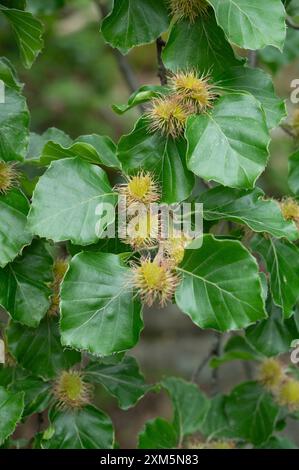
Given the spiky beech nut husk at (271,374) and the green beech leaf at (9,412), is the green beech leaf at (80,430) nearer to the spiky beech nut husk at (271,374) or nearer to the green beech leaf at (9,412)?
the green beech leaf at (9,412)

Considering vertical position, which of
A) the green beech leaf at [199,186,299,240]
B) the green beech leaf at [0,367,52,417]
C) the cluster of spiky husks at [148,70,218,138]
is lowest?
the green beech leaf at [0,367,52,417]

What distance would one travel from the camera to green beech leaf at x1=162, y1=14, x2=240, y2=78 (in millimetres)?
1205

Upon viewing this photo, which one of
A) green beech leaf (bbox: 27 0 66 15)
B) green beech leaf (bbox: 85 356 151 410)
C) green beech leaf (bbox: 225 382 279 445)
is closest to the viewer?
green beech leaf (bbox: 85 356 151 410)

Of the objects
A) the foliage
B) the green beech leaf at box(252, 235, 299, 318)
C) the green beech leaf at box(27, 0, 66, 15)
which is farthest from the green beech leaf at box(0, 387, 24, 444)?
the green beech leaf at box(27, 0, 66, 15)

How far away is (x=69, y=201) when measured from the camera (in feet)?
3.55

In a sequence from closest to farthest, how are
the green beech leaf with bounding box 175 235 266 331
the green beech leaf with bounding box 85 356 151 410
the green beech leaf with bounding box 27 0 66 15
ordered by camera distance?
the green beech leaf with bounding box 175 235 266 331
the green beech leaf with bounding box 85 356 151 410
the green beech leaf with bounding box 27 0 66 15

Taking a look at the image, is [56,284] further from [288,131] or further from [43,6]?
[43,6]

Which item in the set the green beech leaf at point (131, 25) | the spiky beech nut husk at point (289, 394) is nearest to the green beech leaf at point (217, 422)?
the spiky beech nut husk at point (289, 394)

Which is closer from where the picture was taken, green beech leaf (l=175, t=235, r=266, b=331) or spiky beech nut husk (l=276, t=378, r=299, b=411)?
green beech leaf (l=175, t=235, r=266, b=331)

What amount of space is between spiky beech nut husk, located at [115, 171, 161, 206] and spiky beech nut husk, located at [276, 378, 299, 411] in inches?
29.5

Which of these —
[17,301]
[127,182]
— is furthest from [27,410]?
[127,182]

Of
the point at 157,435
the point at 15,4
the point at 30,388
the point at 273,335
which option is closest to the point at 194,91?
the point at 15,4

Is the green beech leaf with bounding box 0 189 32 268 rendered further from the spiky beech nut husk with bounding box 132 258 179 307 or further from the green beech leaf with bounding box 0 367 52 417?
the green beech leaf with bounding box 0 367 52 417

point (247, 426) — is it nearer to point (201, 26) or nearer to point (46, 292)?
point (46, 292)
